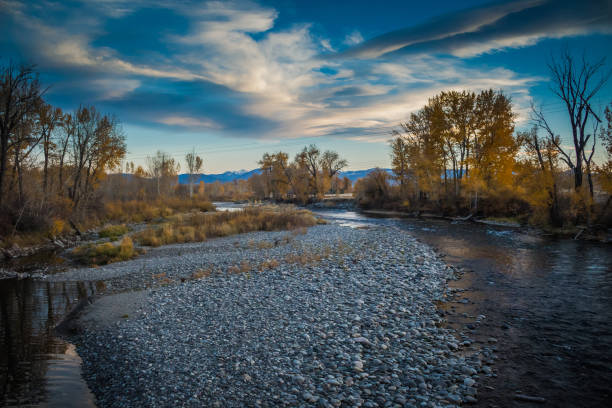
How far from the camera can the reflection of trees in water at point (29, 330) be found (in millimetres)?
5582

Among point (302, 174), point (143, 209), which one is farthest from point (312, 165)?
point (143, 209)

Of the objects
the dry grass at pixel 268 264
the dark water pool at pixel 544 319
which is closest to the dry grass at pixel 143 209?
the dry grass at pixel 268 264

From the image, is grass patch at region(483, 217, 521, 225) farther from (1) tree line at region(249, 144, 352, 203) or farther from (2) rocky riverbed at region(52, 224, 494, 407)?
(1) tree line at region(249, 144, 352, 203)

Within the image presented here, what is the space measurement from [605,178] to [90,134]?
138ft

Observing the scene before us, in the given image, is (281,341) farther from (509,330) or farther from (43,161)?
(43,161)

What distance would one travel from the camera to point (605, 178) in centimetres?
2017

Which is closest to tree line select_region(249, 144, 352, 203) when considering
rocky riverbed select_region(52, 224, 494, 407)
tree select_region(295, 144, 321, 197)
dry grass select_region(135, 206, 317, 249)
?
tree select_region(295, 144, 321, 197)

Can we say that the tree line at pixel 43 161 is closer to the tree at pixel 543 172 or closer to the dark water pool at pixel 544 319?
the dark water pool at pixel 544 319

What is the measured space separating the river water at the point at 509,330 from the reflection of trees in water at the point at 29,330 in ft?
0.07

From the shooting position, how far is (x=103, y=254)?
17.1 m

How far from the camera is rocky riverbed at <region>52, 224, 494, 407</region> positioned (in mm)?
4914

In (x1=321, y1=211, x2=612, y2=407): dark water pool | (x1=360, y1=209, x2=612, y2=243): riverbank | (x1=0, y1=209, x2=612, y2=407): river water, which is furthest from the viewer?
(x1=360, y1=209, x2=612, y2=243): riverbank

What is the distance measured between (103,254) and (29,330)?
989cm

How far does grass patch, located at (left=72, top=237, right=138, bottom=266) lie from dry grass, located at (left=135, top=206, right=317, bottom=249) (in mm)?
3691
